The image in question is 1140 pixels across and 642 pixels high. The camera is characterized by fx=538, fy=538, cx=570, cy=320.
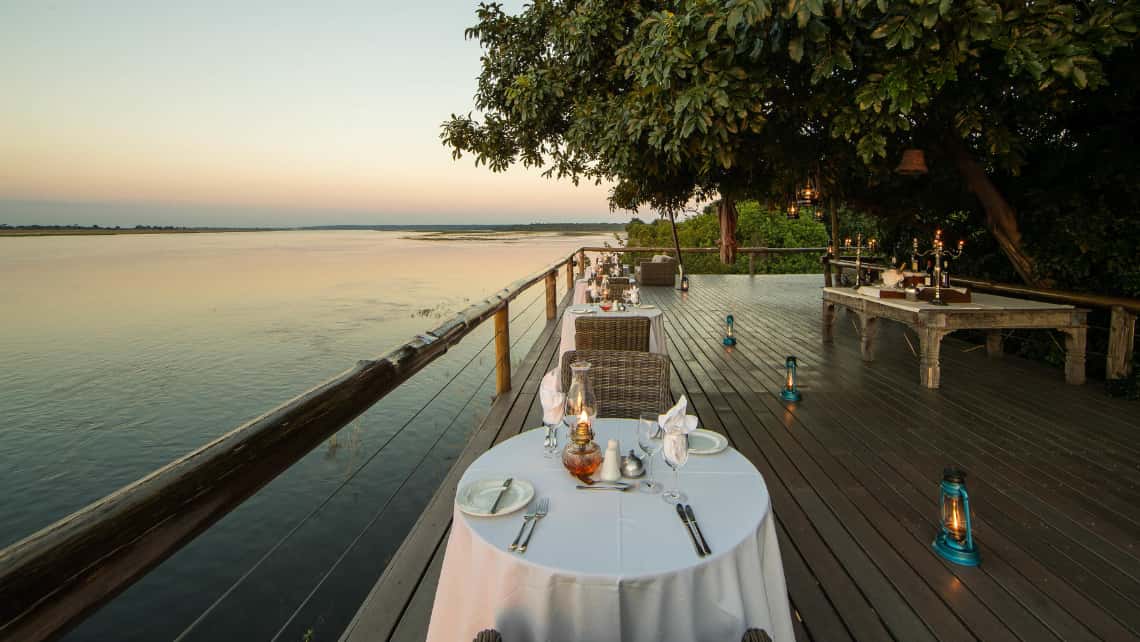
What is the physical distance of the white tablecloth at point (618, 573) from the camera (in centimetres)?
107

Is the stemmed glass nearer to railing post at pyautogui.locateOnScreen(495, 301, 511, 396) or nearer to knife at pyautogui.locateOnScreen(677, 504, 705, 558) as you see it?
knife at pyautogui.locateOnScreen(677, 504, 705, 558)

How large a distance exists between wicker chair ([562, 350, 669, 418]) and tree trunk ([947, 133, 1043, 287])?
15.6 ft

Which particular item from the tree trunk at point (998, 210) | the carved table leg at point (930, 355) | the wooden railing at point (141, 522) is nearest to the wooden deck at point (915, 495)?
the carved table leg at point (930, 355)

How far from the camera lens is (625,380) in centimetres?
242

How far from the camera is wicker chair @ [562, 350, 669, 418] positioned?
93.4 inches

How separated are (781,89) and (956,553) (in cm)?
321

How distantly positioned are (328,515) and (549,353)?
2.56 m

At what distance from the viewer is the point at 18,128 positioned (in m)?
16.0

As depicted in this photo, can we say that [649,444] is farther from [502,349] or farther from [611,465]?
[502,349]

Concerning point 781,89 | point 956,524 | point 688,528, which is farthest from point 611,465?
point 781,89

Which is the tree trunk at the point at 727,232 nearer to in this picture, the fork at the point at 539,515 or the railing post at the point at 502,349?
the railing post at the point at 502,349

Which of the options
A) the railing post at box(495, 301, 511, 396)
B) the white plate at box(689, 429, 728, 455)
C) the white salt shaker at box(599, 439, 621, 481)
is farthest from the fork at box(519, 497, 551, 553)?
the railing post at box(495, 301, 511, 396)

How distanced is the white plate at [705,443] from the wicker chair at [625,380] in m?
0.65

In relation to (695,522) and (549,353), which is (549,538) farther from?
(549,353)
